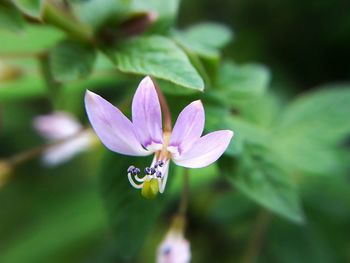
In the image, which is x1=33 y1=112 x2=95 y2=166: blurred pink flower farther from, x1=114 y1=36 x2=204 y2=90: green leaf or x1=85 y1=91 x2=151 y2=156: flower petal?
x1=85 y1=91 x2=151 y2=156: flower petal

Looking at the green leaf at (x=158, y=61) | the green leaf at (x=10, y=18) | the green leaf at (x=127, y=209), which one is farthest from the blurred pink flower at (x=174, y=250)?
the green leaf at (x=10, y=18)

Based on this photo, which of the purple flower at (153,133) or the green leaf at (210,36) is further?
the green leaf at (210,36)

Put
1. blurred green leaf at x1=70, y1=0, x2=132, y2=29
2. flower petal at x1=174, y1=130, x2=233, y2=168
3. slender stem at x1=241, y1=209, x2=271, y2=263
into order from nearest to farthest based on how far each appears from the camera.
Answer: flower petal at x1=174, y1=130, x2=233, y2=168, blurred green leaf at x1=70, y1=0, x2=132, y2=29, slender stem at x1=241, y1=209, x2=271, y2=263

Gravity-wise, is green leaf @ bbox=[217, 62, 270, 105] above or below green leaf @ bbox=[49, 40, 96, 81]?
below

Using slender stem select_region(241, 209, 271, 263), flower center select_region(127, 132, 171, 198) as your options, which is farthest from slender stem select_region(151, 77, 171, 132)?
slender stem select_region(241, 209, 271, 263)

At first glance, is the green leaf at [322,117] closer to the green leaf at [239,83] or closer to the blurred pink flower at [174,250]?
the green leaf at [239,83]

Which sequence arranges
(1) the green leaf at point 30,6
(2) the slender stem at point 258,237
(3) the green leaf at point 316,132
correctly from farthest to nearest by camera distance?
(2) the slender stem at point 258,237, (3) the green leaf at point 316,132, (1) the green leaf at point 30,6

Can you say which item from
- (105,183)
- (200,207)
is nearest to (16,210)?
(200,207)
